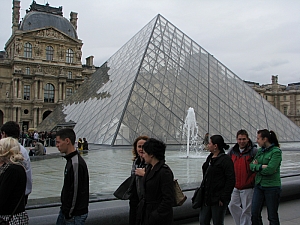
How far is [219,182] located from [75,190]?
1449mm

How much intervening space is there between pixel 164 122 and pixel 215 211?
1502cm

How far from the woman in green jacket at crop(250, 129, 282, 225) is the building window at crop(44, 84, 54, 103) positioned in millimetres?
48593

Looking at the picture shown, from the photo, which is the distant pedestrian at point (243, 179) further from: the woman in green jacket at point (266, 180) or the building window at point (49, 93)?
the building window at point (49, 93)

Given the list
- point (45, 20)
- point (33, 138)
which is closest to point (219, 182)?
point (33, 138)

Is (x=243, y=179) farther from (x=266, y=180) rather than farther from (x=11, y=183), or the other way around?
(x=11, y=183)

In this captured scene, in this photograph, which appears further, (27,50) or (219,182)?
(27,50)

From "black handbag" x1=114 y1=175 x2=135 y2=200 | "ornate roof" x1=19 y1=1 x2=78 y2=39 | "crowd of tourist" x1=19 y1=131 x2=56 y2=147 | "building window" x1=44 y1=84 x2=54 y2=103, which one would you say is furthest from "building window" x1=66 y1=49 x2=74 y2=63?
"black handbag" x1=114 y1=175 x2=135 y2=200

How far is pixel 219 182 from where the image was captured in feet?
11.4

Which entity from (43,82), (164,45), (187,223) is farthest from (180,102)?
(43,82)

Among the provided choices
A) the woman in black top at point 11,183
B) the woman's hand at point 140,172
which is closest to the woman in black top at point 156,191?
the woman's hand at point 140,172

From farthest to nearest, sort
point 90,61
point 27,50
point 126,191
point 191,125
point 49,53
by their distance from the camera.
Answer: point 90,61 < point 49,53 < point 27,50 < point 191,125 < point 126,191

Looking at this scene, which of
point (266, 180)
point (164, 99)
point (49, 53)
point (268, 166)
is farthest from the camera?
point (49, 53)

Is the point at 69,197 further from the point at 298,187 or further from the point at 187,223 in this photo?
the point at 298,187

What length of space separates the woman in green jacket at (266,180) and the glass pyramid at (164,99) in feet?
44.1
